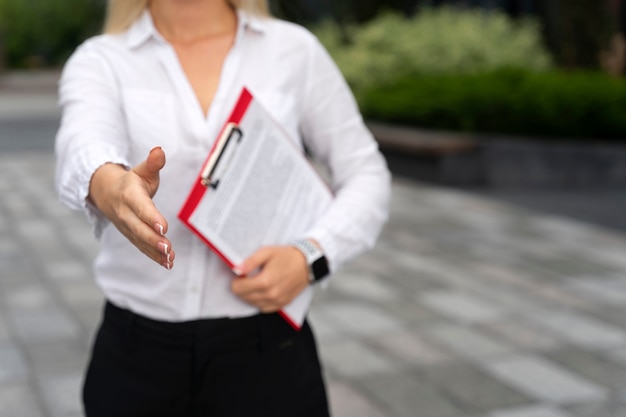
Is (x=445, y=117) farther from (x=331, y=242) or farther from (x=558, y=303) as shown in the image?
(x=331, y=242)

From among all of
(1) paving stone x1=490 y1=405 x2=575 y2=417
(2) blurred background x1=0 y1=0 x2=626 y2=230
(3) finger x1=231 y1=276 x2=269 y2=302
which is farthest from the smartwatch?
(2) blurred background x1=0 y1=0 x2=626 y2=230

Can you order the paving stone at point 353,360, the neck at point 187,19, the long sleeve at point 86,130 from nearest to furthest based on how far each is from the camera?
the long sleeve at point 86,130 → the neck at point 187,19 → the paving stone at point 353,360

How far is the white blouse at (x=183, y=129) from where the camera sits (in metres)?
1.73

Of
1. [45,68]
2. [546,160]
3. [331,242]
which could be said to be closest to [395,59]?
[546,160]

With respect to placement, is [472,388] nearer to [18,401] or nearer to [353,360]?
[353,360]

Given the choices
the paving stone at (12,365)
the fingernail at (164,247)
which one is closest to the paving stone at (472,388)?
the paving stone at (12,365)

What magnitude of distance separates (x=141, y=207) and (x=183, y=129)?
1.71 ft

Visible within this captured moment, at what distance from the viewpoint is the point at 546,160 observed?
9.16m

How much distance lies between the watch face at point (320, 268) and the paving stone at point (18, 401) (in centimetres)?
227

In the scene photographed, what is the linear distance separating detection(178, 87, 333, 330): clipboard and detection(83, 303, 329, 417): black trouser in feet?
0.30

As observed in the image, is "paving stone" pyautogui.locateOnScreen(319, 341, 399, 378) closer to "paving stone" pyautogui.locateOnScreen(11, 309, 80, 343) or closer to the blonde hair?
"paving stone" pyautogui.locateOnScreen(11, 309, 80, 343)

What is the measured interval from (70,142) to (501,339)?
10.9ft

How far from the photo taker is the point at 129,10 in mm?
1854

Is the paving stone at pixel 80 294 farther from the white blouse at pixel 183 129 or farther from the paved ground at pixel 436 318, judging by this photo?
the white blouse at pixel 183 129
